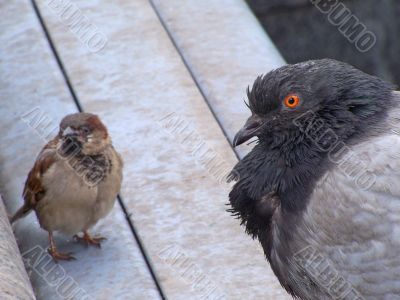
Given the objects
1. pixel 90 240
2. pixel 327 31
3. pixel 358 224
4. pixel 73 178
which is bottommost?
pixel 327 31

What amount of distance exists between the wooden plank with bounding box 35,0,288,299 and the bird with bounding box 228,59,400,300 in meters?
0.41

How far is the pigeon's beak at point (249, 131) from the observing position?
565 centimetres

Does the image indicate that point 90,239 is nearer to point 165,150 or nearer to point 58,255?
point 58,255

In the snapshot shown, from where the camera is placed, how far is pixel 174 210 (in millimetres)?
6445

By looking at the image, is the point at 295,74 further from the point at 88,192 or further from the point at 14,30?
the point at 14,30

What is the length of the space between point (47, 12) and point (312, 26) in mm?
3957

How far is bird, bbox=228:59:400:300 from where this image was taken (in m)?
5.21

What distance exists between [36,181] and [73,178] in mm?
230

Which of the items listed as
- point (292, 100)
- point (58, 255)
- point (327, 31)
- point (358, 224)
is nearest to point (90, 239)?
point (58, 255)

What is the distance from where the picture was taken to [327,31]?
37.5ft

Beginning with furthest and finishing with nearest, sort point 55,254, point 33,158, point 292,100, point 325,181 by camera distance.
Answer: point 33,158, point 55,254, point 292,100, point 325,181

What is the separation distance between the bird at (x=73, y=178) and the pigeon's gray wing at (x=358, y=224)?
142cm

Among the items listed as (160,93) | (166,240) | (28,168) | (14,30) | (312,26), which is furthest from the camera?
A: (312,26)

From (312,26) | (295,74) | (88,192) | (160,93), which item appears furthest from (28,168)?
(312,26)
